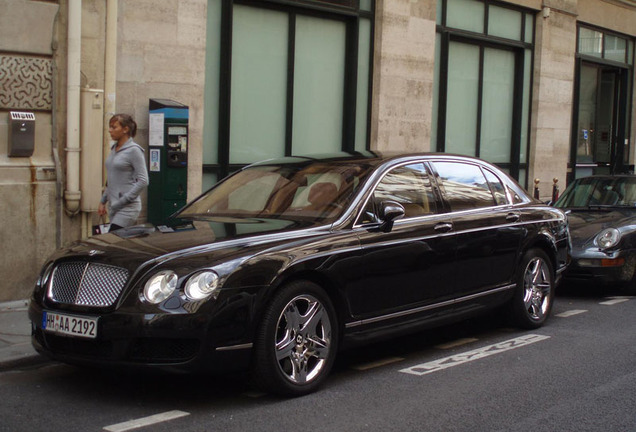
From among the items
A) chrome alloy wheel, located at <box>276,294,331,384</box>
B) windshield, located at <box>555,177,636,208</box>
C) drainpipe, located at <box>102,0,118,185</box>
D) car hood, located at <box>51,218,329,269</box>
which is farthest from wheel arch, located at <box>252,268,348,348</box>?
windshield, located at <box>555,177,636,208</box>

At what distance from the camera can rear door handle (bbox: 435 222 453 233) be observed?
689cm

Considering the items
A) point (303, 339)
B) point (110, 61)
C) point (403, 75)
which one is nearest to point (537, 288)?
point (303, 339)

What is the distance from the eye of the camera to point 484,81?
671 inches

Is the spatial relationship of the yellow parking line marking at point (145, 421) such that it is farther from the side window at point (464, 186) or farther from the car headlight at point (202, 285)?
the side window at point (464, 186)

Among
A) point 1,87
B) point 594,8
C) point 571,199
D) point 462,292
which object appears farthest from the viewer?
point 594,8

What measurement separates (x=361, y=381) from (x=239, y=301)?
1.31 m

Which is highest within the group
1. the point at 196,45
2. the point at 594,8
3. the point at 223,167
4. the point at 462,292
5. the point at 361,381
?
the point at 594,8

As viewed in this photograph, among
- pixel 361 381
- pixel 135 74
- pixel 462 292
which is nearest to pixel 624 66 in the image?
pixel 135 74

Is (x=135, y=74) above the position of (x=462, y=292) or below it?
above

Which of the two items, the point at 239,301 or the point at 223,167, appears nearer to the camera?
the point at 239,301

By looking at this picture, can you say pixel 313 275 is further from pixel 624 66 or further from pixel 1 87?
pixel 624 66

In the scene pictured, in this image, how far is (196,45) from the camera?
444 inches

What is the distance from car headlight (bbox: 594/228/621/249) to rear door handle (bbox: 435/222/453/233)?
3802 mm

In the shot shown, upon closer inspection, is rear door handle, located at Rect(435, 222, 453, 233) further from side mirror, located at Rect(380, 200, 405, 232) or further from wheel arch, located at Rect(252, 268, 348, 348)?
wheel arch, located at Rect(252, 268, 348, 348)
